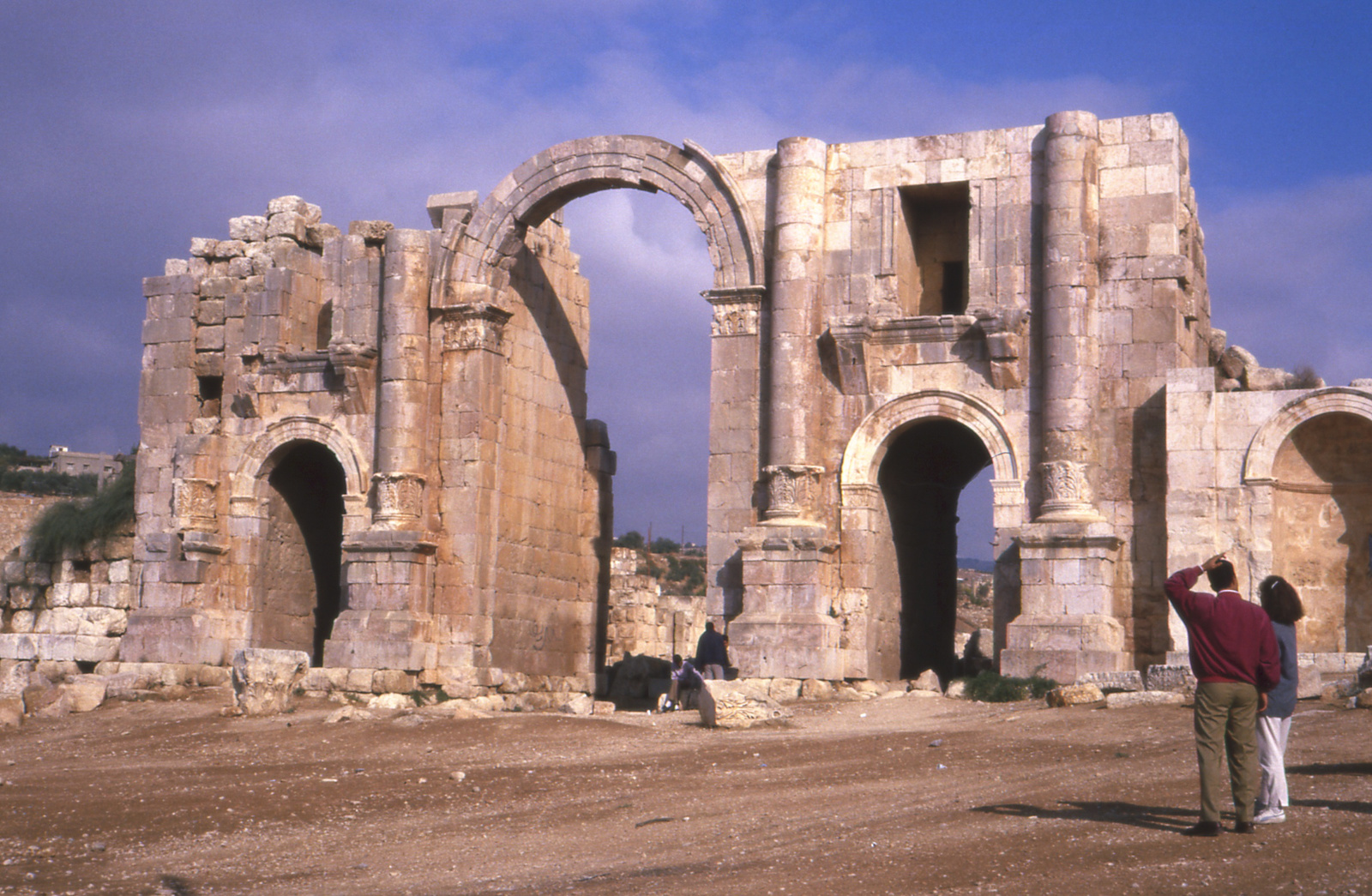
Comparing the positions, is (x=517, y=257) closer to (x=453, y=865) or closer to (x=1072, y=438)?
(x=1072, y=438)

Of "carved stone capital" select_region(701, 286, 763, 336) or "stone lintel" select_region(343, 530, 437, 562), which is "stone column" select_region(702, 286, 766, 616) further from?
"stone lintel" select_region(343, 530, 437, 562)

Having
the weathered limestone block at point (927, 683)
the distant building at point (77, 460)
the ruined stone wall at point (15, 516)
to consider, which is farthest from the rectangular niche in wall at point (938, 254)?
the distant building at point (77, 460)

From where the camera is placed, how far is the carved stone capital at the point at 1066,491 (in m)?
15.2

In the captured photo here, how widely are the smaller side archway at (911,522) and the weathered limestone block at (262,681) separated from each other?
5.81 metres

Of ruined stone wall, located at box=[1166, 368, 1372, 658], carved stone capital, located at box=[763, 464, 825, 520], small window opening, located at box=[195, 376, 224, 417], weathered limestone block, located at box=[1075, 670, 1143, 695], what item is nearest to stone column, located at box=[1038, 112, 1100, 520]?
ruined stone wall, located at box=[1166, 368, 1372, 658]

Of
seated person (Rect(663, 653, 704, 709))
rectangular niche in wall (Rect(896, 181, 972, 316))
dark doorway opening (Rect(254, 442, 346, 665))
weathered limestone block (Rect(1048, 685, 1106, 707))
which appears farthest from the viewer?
dark doorway opening (Rect(254, 442, 346, 665))

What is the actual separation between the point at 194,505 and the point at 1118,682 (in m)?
10.9

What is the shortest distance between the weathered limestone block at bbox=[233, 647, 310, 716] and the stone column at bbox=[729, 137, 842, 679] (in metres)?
4.63

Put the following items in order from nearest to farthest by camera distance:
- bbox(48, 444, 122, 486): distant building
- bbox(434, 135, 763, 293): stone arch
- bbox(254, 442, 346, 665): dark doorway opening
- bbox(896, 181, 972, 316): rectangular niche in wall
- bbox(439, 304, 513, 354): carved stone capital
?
bbox(434, 135, 763, 293): stone arch < bbox(896, 181, 972, 316): rectangular niche in wall < bbox(439, 304, 513, 354): carved stone capital < bbox(254, 442, 346, 665): dark doorway opening < bbox(48, 444, 122, 486): distant building

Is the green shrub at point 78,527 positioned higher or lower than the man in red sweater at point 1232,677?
higher

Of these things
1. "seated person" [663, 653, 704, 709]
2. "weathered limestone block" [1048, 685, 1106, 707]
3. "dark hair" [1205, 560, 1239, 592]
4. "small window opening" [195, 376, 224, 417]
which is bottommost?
"seated person" [663, 653, 704, 709]

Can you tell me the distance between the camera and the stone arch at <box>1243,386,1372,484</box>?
14.6m

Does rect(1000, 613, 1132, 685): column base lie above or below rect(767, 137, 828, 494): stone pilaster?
below

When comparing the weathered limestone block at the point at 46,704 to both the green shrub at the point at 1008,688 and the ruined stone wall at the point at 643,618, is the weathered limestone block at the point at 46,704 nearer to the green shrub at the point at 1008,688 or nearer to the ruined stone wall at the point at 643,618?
the ruined stone wall at the point at 643,618
